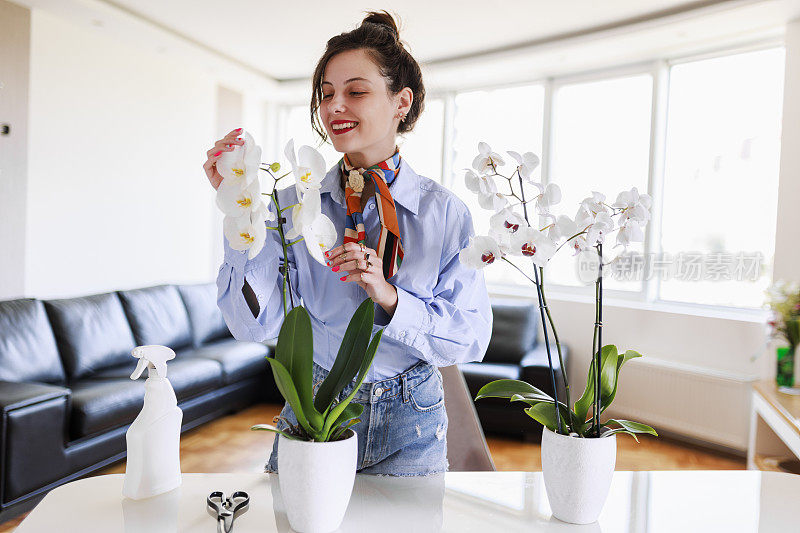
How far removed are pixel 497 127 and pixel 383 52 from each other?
4326 millimetres

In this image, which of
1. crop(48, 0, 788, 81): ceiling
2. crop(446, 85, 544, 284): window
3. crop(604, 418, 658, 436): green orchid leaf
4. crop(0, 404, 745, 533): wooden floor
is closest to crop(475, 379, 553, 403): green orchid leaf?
crop(604, 418, 658, 436): green orchid leaf

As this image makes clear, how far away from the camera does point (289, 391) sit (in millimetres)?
754

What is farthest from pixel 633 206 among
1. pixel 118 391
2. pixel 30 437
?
pixel 118 391

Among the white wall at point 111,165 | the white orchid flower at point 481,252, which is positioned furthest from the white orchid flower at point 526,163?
the white wall at point 111,165

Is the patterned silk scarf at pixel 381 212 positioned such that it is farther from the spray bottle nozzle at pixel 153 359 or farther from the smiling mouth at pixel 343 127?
the spray bottle nozzle at pixel 153 359

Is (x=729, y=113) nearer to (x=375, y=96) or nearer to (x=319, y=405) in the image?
(x=375, y=96)

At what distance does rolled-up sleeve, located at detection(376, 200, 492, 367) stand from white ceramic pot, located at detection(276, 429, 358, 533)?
0.22 metres

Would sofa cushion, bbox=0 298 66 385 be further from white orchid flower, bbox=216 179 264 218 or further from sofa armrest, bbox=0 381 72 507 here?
white orchid flower, bbox=216 179 264 218

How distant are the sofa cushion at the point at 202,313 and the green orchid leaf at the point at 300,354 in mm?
3700

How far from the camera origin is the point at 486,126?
17.3 ft

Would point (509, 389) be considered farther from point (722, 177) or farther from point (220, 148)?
point (722, 177)

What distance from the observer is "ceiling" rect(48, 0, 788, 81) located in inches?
141

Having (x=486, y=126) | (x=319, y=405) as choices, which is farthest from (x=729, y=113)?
(x=319, y=405)

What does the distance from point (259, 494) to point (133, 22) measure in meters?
3.92
